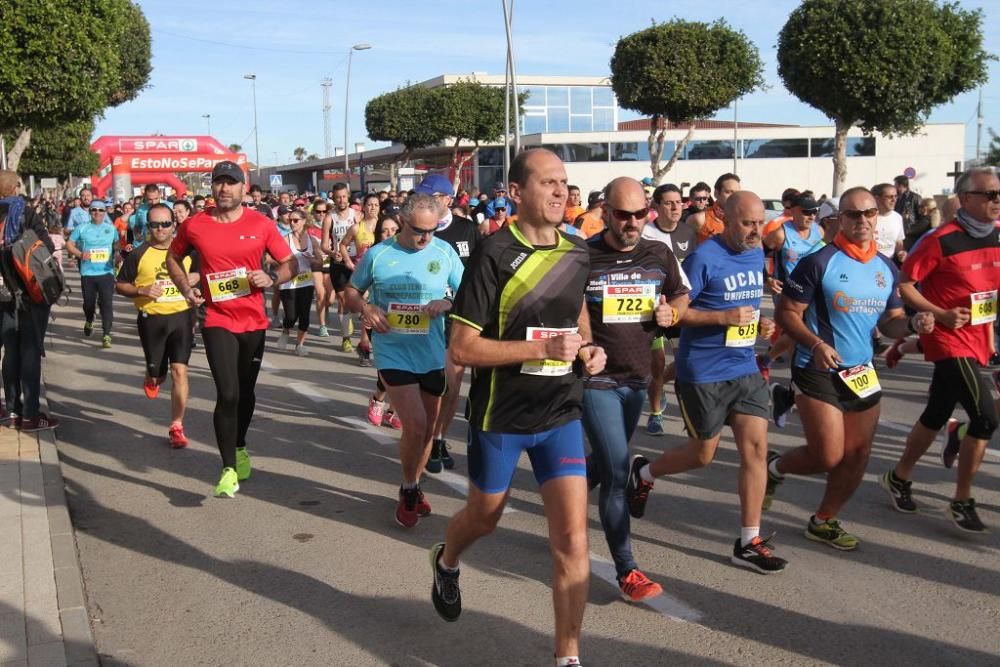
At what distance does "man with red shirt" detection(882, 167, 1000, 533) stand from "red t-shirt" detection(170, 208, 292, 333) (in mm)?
3906

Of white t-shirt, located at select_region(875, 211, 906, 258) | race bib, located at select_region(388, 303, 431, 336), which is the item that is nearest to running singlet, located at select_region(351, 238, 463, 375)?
race bib, located at select_region(388, 303, 431, 336)

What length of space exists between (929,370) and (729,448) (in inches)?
179

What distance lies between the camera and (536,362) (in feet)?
12.9

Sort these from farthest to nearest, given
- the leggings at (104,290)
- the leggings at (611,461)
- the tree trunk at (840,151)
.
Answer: the tree trunk at (840,151)
the leggings at (104,290)
the leggings at (611,461)

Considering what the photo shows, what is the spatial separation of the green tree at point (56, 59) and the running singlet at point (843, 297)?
11.5m

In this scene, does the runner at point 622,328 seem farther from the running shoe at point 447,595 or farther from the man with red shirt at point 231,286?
the man with red shirt at point 231,286

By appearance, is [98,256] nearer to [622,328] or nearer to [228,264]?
[228,264]

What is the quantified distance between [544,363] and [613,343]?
1.15 meters

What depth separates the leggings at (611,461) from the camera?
484cm

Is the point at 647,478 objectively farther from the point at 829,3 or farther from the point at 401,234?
the point at 829,3

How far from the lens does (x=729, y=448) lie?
8109mm

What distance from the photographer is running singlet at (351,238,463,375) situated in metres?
6.32

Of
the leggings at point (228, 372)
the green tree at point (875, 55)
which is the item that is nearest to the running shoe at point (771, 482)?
the leggings at point (228, 372)

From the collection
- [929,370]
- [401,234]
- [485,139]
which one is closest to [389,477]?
[401,234]
